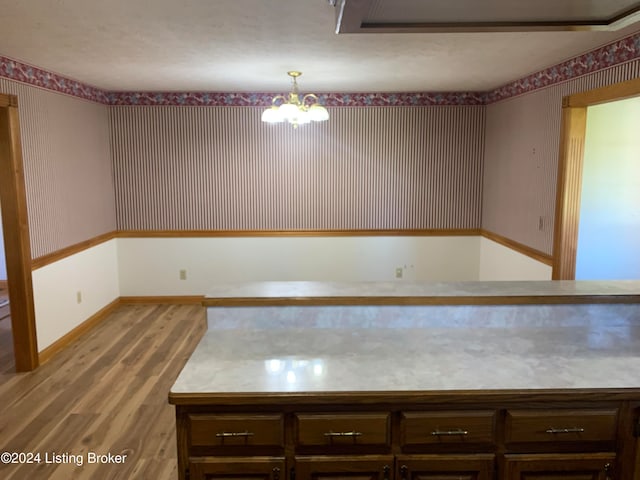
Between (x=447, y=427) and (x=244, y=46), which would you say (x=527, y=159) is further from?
(x=447, y=427)

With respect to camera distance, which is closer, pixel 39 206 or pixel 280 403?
pixel 280 403

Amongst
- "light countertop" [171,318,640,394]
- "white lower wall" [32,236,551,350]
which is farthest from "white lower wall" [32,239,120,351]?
"light countertop" [171,318,640,394]

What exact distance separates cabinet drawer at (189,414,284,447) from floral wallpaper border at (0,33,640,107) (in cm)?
316

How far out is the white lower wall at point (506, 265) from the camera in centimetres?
393

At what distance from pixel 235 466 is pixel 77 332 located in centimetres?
348

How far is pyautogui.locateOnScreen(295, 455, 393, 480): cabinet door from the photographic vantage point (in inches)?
59.4

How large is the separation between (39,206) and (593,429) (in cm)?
398

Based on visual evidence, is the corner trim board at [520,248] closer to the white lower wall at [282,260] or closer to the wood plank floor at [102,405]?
the white lower wall at [282,260]

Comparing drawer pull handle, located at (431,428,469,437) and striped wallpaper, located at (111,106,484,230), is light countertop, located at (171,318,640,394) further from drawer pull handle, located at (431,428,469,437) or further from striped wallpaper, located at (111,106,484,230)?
striped wallpaper, located at (111,106,484,230)

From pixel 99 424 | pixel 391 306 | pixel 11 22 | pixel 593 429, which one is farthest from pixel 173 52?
pixel 593 429

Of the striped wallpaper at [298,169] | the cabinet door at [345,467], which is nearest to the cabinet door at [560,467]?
the cabinet door at [345,467]

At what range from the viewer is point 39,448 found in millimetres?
2646

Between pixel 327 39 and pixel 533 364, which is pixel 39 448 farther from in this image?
pixel 327 39

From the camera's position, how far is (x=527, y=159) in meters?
4.16
